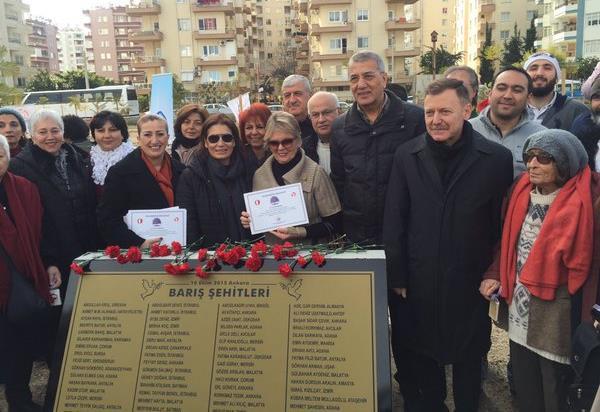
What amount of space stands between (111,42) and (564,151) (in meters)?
143

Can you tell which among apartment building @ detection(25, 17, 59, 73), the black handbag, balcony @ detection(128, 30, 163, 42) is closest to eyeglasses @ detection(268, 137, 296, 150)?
the black handbag

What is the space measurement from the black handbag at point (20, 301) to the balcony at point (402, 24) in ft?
200

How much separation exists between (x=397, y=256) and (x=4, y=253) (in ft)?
9.40

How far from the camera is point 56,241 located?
167 inches

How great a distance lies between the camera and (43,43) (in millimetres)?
124250

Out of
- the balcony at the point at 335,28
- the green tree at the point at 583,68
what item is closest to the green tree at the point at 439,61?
the balcony at the point at 335,28

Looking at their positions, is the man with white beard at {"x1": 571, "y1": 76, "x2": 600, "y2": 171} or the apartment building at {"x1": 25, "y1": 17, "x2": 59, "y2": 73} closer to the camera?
the man with white beard at {"x1": 571, "y1": 76, "x2": 600, "y2": 171}

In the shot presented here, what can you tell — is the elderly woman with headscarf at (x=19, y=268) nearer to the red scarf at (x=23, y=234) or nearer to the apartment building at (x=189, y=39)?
the red scarf at (x=23, y=234)

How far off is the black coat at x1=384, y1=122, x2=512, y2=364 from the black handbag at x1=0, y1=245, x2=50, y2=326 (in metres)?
2.63

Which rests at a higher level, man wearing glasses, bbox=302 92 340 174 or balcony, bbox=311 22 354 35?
balcony, bbox=311 22 354 35

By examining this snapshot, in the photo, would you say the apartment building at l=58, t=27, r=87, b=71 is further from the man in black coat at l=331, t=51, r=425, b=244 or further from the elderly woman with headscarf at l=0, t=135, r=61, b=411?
the man in black coat at l=331, t=51, r=425, b=244

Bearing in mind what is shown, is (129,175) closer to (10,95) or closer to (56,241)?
(56,241)

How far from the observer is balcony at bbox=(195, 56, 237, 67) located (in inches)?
2476

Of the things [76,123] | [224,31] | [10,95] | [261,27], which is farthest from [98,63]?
[76,123]
